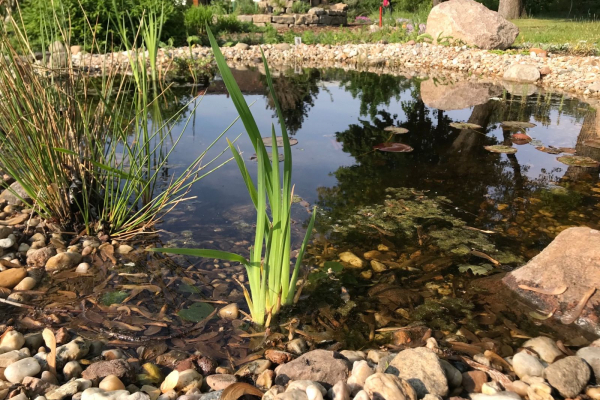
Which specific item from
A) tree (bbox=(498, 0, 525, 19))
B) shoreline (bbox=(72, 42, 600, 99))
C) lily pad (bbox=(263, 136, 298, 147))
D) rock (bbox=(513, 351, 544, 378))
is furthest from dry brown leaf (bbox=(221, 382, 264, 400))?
tree (bbox=(498, 0, 525, 19))

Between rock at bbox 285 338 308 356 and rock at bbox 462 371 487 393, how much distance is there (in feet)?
1.64

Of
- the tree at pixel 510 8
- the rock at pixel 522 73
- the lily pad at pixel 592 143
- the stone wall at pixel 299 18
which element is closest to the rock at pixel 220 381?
the lily pad at pixel 592 143

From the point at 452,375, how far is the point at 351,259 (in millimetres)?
858

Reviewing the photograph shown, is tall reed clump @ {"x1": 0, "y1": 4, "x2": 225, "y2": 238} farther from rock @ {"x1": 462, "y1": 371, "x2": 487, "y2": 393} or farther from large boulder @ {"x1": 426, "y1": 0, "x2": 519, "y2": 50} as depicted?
large boulder @ {"x1": 426, "y1": 0, "x2": 519, "y2": 50}

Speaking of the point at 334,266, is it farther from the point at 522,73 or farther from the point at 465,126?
the point at 522,73

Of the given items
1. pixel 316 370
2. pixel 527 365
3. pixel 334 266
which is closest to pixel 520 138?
pixel 334 266

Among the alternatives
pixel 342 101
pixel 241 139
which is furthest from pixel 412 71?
pixel 241 139

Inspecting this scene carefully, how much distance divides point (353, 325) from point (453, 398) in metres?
0.51

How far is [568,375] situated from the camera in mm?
1438

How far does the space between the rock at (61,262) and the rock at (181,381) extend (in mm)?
856

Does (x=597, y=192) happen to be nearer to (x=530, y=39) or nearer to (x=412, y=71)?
(x=412, y=71)

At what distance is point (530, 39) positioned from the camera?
32.0 feet

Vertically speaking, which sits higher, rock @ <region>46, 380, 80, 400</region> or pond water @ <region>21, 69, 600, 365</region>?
rock @ <region>46, 380, 80, 400</region>

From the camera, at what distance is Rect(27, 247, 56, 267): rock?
205 centimetres
